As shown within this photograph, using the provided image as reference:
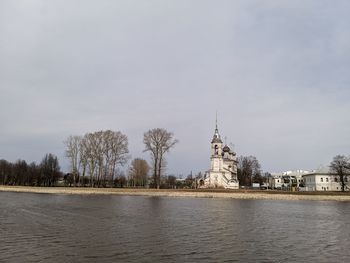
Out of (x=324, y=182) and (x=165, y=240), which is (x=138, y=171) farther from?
(x=165, y=240)

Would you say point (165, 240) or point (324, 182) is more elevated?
point (324, 182)

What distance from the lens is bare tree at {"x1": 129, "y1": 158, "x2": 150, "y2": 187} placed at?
140m

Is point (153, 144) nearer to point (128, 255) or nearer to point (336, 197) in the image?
point (336, 197)

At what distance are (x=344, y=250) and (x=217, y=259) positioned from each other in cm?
827

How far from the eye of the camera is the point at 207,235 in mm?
26344

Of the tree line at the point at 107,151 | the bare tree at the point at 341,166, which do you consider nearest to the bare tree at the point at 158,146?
the tree line at the point at 107,151

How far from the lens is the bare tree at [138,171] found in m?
140

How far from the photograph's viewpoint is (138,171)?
138875mm

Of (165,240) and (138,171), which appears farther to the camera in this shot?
(138,171)

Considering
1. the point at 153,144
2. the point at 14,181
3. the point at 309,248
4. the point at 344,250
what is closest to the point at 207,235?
the point at 309,248

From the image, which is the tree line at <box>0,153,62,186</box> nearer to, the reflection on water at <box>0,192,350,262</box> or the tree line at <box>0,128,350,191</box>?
the tree line at <box>0,128,350,191</box>

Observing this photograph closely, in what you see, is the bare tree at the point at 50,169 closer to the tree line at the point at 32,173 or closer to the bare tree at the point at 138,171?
the tree line at the point at 32,173

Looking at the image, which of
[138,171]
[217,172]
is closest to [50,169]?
[138,171]

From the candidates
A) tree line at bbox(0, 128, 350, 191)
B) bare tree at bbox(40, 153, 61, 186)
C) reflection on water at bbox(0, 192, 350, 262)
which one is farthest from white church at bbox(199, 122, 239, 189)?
reflection on water at bbox(0, 192, 350, 262)
